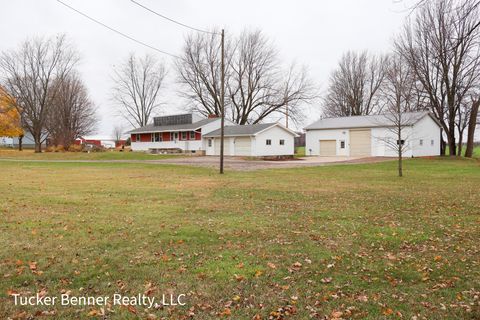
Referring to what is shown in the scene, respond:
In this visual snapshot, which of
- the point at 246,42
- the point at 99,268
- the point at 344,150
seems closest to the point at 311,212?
the point at 99,268

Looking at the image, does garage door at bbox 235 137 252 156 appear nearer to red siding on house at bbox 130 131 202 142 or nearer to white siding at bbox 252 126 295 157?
white siding at bbox 252 126 295 157

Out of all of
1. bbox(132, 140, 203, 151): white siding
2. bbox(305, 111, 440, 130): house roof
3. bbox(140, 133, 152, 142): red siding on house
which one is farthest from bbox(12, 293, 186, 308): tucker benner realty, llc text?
bbox(140, 133, 152, 142): red siding on house

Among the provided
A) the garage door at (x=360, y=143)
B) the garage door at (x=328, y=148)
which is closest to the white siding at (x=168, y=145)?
the garage door at (x=328, y=148)

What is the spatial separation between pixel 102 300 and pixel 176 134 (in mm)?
43603

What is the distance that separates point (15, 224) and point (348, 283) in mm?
6716

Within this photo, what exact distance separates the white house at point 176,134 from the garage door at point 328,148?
12.8m

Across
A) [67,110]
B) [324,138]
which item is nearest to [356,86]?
[324,138]

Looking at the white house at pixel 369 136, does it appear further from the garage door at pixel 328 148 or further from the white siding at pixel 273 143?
the white siding at pixel 273 143

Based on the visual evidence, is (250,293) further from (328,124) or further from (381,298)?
(328,124)

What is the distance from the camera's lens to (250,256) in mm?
5742

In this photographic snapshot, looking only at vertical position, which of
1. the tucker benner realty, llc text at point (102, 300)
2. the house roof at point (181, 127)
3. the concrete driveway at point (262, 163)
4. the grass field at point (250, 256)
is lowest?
the tucker benner realty, llc text at point (102, 300)

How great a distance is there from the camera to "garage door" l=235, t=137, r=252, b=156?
1569 inches

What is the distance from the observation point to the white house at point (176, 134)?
146ft

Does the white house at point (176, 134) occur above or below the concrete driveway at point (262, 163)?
above
